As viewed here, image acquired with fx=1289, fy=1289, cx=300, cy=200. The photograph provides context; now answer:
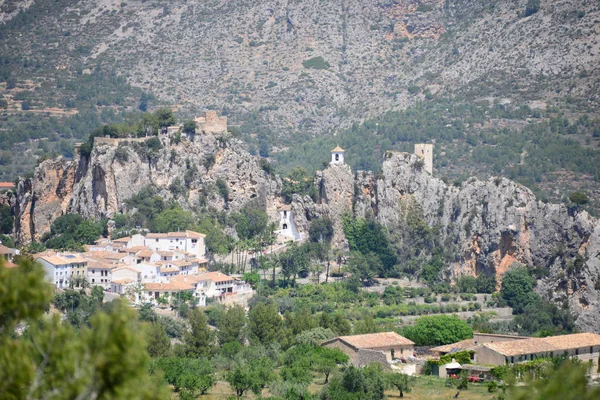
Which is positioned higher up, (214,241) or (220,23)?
(220,23)

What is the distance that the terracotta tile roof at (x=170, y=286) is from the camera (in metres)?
80.9

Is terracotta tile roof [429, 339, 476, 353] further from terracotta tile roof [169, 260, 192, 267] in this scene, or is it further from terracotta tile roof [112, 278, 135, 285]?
terracotta tile roof [169, 260, 192, 267]

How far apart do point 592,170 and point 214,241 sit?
42021 millimetres

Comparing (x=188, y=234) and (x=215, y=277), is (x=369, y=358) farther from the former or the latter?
(x=188, y=234)

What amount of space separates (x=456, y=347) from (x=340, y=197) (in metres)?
34.7

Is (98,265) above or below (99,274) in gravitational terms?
above

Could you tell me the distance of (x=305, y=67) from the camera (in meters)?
162

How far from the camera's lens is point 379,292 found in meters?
88.6

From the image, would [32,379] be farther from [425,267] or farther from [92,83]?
[92,83]

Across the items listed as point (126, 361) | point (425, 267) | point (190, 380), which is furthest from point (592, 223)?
point (126, 361)

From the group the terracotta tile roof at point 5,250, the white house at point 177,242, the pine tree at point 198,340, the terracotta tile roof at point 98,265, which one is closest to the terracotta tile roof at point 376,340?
the pine tree at point 198,340

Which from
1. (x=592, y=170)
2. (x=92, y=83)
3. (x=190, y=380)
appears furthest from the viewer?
(x=92, y=83)

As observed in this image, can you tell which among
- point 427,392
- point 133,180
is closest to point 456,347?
point 427,392

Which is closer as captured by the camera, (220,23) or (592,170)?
(592,170)
